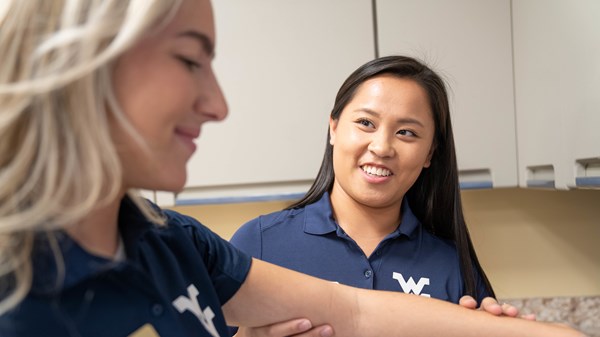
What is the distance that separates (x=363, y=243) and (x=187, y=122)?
2.14 ft

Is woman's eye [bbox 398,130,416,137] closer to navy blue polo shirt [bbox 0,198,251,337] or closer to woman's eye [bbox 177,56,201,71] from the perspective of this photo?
navy blue polo shirt [bbox 0,198,251,337]

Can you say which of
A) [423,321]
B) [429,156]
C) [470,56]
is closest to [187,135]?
[423,321]

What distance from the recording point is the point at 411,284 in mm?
995

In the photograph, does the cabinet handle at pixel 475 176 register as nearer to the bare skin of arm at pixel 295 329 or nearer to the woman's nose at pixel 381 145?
the woman's nose at pixel 381 145

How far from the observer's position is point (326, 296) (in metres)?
0.75

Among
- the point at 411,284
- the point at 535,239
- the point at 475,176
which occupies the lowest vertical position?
the point at 535,239

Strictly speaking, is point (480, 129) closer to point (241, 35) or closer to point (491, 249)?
point (491, 249)

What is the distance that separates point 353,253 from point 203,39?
25.8 inches

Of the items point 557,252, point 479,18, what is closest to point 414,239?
point 479,18

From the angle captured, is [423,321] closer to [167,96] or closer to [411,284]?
[411,284]

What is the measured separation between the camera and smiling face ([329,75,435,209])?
102 cm

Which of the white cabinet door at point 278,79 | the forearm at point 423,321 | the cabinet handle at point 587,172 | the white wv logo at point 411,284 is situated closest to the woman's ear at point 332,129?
the white cabinet door at point 278,79

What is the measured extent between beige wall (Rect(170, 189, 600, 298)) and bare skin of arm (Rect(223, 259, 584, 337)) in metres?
0.94

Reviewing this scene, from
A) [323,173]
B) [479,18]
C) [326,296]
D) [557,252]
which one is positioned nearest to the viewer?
[326,296]
